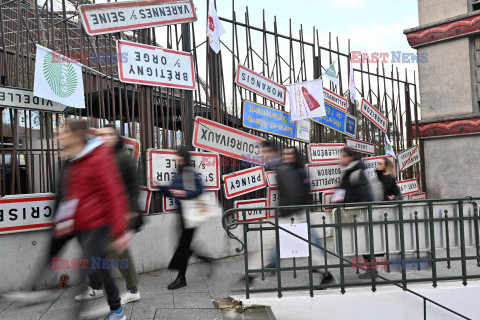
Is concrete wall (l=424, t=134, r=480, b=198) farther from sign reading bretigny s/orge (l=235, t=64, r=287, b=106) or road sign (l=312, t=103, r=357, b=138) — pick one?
sign reading bretigny s/orge (l=235, t=64, r=287, b=106)

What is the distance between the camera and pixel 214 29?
254 inches

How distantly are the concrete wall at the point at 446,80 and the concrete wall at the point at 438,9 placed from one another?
0.68 m

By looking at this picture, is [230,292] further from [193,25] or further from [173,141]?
[193,25]

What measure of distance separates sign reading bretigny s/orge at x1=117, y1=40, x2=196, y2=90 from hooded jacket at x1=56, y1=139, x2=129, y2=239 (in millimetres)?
2446

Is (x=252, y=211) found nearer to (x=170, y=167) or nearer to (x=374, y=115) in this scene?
(x=170, y=167)

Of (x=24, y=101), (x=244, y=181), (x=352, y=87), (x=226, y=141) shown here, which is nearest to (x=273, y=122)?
(x=226, y=141)

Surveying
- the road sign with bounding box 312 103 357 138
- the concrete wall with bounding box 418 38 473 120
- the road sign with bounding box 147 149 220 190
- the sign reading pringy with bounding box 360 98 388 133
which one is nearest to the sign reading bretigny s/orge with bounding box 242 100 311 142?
the road sign with bounding box 312 103 357 138

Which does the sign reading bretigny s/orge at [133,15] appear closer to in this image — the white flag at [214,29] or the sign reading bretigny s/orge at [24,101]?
the white flag at [214,29]

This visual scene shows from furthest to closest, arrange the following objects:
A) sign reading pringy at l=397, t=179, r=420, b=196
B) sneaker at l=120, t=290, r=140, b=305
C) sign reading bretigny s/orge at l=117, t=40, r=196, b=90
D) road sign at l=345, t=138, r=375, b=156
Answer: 1. sign reading pringy at l=397, t=179, r=420, b=196
2. road sign at l=345, t=138, r=375, b=156
3. sign reading bretigny s/orge at l=117, t=40, r=196, b=90
4. sneaker at l=120, t=290, r=140, b=305

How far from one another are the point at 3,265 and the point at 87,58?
2.92 metres

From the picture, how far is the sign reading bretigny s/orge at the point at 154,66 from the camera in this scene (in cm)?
544

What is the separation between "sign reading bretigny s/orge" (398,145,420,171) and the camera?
9.86 meters

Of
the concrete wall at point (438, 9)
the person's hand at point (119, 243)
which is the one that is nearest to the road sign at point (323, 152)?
the concrete wall at point (438, 9)

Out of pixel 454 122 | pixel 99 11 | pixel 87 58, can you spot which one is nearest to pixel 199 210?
pixel 87 58
